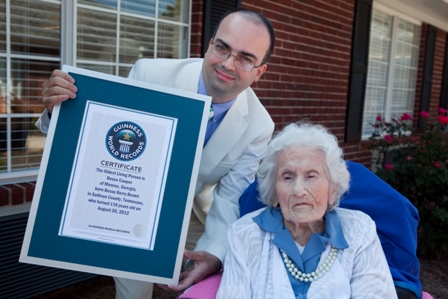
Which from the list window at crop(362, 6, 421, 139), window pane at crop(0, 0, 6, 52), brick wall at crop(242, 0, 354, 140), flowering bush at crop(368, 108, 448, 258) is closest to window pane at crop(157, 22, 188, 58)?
brick wall at crop(242, 0, 354, 140)

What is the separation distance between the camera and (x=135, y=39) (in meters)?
3.95

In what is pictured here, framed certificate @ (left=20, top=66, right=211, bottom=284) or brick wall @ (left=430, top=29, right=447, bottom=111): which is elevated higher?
brick wall @ (left=430, top=29, right=447, bottom=111)

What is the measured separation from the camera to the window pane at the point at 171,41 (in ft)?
13.5

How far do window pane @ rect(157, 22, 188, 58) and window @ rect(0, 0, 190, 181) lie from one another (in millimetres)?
301

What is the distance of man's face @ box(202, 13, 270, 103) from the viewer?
2.00 meters

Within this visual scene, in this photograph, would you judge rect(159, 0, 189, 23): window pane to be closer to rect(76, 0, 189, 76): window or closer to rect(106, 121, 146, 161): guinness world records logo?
rect(76, 0, 189, 76): window

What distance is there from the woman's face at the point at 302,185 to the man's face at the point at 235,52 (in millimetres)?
389

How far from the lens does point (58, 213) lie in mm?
1701

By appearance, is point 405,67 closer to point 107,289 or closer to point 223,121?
point 107,289

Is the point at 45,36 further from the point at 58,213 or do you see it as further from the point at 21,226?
the point at 58,213

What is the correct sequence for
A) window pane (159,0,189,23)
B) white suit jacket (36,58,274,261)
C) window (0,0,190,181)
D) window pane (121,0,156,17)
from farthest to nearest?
window pane (159,0,189,23), window pane (121,0,156,17), window (0,0,190,181), white suit jacket (36,58,274,261)

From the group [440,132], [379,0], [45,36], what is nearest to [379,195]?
[45,36]

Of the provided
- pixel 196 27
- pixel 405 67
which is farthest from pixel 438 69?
pixel 196 27

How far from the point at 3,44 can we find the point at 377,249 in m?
2.70
